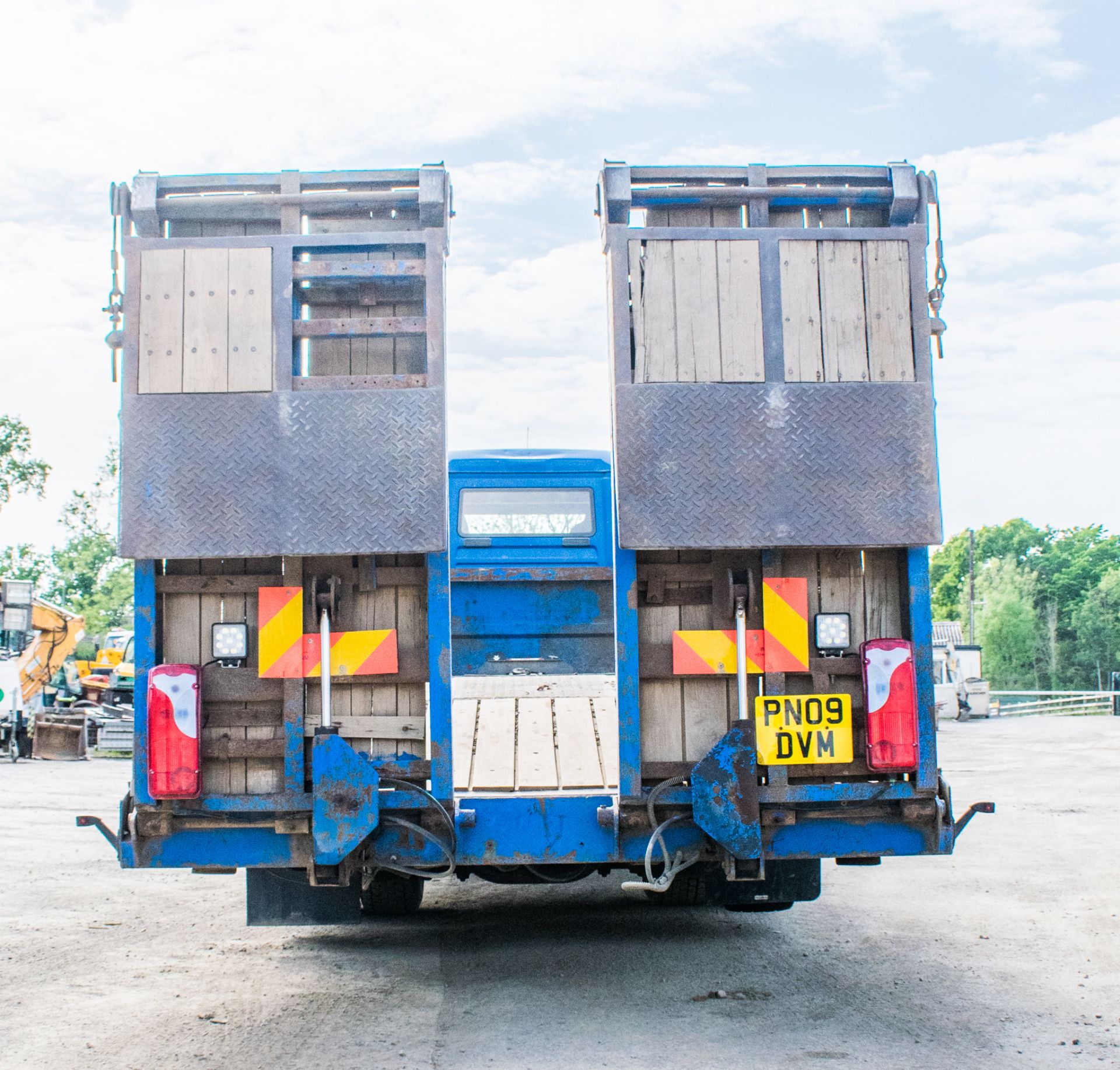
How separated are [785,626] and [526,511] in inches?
155

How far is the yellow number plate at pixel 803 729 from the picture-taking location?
4.93 metres

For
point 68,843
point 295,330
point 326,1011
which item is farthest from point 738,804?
point 68,843

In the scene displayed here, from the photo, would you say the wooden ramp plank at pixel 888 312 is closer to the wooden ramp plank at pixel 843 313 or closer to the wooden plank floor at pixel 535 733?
the wooden ramp plank at pixel 843 313

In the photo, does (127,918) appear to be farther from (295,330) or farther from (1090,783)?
(1090,783)

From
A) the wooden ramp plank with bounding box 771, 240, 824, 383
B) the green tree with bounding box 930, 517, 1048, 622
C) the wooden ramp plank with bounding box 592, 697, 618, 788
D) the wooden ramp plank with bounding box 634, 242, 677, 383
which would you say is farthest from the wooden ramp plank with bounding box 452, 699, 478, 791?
the green tree with bounding box 930, 517, 1048, 622

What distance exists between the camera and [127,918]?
7570 mm

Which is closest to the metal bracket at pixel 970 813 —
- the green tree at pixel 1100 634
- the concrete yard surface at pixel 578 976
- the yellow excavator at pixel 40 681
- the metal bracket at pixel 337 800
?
the concrete yard surface at pixel 578 976

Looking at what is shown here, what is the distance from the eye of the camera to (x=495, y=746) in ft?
19.1

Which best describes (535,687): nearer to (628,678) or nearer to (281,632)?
(628,678)

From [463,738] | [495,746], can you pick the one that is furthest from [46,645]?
[495,746]

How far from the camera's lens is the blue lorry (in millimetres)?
4852

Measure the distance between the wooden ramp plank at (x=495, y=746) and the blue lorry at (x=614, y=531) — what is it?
1.6 inches

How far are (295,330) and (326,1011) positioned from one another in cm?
298

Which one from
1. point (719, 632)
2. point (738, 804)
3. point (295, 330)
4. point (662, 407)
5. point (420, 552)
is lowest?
point (738, 804)
